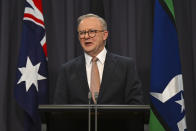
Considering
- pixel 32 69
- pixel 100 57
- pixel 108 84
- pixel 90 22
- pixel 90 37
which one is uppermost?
pixel 90 22

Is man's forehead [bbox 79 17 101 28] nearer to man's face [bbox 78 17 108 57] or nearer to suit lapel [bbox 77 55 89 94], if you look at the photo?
man's face [bbox 78 17 108 57]

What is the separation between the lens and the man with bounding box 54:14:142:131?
9.30ft

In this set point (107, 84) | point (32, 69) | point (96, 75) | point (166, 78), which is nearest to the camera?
point (107, 84)

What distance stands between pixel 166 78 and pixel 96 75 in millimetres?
861

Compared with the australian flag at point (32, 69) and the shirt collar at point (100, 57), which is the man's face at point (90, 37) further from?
the australian flag at point (32, 69)

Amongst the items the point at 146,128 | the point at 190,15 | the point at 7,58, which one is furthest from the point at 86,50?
the point at 190,15

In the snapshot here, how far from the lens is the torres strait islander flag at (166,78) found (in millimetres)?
3320

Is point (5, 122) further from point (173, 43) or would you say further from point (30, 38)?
point (173, 43)

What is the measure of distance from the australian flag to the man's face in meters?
0.84

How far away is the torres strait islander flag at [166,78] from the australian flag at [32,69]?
1225mm

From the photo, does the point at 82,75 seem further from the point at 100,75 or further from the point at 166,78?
the point at 166,78

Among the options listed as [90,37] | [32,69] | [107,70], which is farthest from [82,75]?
[32,69]

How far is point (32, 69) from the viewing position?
11.8 ft

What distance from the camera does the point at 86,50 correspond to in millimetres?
3010
